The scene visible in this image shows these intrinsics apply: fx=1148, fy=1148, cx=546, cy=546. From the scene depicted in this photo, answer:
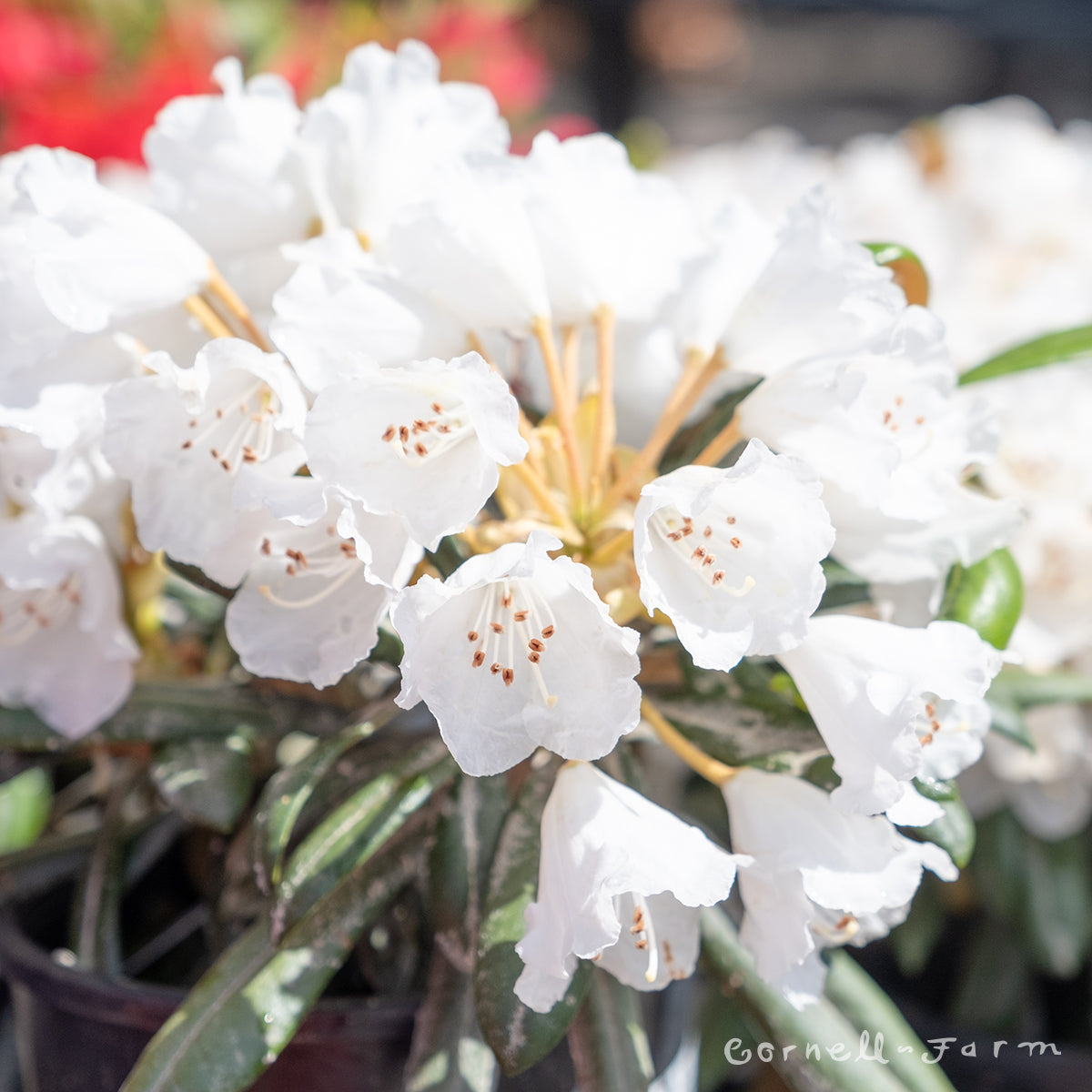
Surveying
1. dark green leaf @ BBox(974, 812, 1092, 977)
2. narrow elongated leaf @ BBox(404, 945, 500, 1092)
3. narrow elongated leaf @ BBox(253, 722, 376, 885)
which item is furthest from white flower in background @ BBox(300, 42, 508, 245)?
dark green leaf @ BBox(974, 812, 1092, 977)

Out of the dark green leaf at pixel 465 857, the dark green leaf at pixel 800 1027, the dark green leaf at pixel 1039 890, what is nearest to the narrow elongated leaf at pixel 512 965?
the dark green leaf at pixel 465 857

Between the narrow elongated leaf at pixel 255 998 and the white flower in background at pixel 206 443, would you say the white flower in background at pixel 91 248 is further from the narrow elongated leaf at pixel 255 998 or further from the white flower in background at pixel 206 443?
the narrow elongated leaf at pixel 255 998

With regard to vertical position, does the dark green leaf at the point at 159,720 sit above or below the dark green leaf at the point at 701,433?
below

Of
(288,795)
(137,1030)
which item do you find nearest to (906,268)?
(288,795)

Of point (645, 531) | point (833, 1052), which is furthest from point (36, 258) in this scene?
point (833, 1052)

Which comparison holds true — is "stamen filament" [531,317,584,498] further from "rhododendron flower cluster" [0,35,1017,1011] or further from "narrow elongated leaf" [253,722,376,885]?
"narrow elongated leaf" [253,722,376,885]

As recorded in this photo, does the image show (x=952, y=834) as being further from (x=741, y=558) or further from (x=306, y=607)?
(x=306, y=607)
